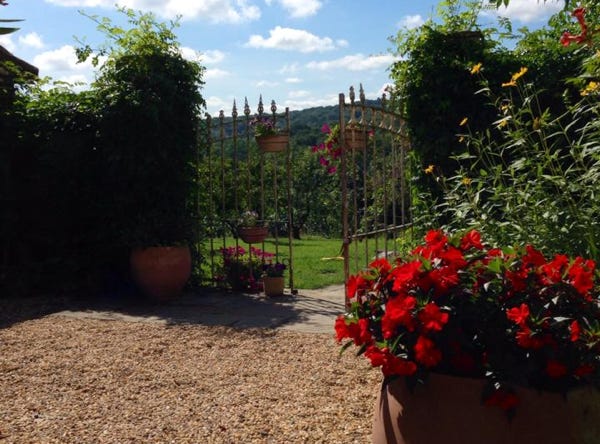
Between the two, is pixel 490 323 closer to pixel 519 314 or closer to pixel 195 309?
pixel 519 314

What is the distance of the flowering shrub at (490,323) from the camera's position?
79.4 inches

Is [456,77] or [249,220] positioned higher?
[456,77]

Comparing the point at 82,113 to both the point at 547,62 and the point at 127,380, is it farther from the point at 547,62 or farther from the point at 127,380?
the point at 547,62

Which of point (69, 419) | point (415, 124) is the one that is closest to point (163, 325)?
point (69, 419)

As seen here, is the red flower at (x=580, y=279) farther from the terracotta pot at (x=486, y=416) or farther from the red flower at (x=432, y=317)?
the red flower at (x=432, y=317)

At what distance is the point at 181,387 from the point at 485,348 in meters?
2.11

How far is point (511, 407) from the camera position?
1978 millimetres

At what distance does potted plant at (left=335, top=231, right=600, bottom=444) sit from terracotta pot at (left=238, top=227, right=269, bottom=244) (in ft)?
14.2

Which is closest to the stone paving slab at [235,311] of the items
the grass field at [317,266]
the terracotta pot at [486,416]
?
the grass field at [317,266]

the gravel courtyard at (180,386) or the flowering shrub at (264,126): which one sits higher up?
the flowering shrub at (264,126)

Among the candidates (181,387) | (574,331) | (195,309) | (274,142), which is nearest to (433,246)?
(574,331)

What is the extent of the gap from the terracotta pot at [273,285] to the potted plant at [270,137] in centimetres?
132

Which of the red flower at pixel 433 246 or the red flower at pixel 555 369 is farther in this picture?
the red flower at pixel 433 246

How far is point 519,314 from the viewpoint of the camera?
200 centimetres
